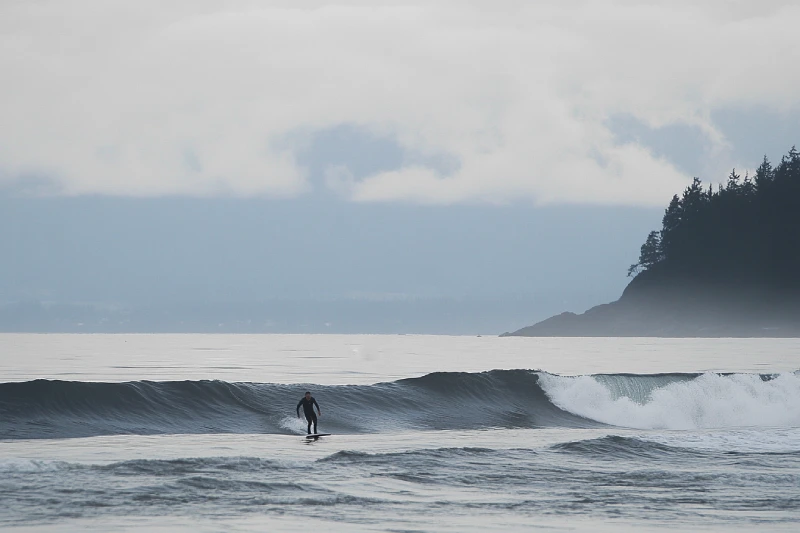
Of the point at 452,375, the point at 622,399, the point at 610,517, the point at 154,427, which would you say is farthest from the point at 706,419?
the point at 610,517

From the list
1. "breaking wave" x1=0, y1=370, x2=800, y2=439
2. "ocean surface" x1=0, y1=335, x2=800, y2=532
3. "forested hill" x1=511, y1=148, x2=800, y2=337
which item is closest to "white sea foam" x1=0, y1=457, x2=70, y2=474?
"ocean surface" x1=0, y1=335, x2=800, y2=532

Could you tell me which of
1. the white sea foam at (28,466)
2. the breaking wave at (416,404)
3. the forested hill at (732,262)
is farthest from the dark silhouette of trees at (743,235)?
the white sea foam at (28,466)

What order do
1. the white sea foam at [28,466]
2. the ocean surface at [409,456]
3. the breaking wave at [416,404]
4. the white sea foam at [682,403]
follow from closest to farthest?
the ocean surface at [409,456]
the white sea foam at [28,466]
the breaking wave at [416,404]
the white sea foam at [682,403]

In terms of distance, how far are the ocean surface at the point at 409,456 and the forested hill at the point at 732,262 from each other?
122855 millimetres

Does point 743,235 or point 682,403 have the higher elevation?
point 743,235

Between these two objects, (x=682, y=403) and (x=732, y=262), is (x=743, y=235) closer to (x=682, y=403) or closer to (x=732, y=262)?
(x=732, y=262)

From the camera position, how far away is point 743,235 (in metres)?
167

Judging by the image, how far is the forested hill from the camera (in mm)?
163750

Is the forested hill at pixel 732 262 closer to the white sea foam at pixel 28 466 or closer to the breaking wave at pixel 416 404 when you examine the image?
the breaking wave at pixel 416 404

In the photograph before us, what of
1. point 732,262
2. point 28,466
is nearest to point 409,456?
point 28,466

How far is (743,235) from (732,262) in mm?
5503

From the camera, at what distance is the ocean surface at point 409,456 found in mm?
16984

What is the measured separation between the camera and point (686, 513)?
17.7m

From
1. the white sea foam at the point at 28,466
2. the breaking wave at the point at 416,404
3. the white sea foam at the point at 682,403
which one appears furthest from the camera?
the white sea foam at the point at 682,403
